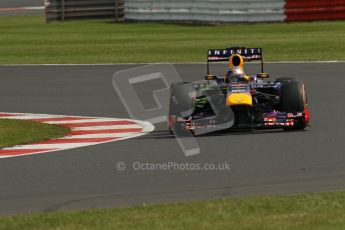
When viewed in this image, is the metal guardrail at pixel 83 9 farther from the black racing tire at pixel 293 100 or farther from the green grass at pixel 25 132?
the black racing tire at pixel 293 100

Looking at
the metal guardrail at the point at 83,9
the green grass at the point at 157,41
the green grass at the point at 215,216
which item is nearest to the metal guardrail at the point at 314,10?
the green grass at the point at 157,41

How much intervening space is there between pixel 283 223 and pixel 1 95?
41.2 feet

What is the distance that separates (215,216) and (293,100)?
5.63 metres

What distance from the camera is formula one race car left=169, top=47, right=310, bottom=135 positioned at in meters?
13.9

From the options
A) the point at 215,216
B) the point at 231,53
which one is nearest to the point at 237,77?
the point at 231,53

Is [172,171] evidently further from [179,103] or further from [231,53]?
[231,53]

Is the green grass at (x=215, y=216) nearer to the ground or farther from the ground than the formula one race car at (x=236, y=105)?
farther from the ground

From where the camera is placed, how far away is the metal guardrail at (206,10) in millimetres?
32000

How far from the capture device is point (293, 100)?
14094mm

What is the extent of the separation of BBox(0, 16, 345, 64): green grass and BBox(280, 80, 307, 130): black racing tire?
10640 millimetres

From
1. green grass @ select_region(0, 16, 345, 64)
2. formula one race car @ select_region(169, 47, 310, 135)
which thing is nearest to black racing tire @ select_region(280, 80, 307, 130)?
formula one race car @ select_region(169, 47, 310, 135)

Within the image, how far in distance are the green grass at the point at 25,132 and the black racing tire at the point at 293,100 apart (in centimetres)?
294

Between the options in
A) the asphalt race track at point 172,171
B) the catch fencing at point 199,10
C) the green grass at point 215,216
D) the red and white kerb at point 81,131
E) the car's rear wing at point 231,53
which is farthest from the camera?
the catch fencing at point 199,10

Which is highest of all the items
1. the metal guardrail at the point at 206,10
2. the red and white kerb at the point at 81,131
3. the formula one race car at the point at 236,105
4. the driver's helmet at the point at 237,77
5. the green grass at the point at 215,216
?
the green grass at the point at 215,216
